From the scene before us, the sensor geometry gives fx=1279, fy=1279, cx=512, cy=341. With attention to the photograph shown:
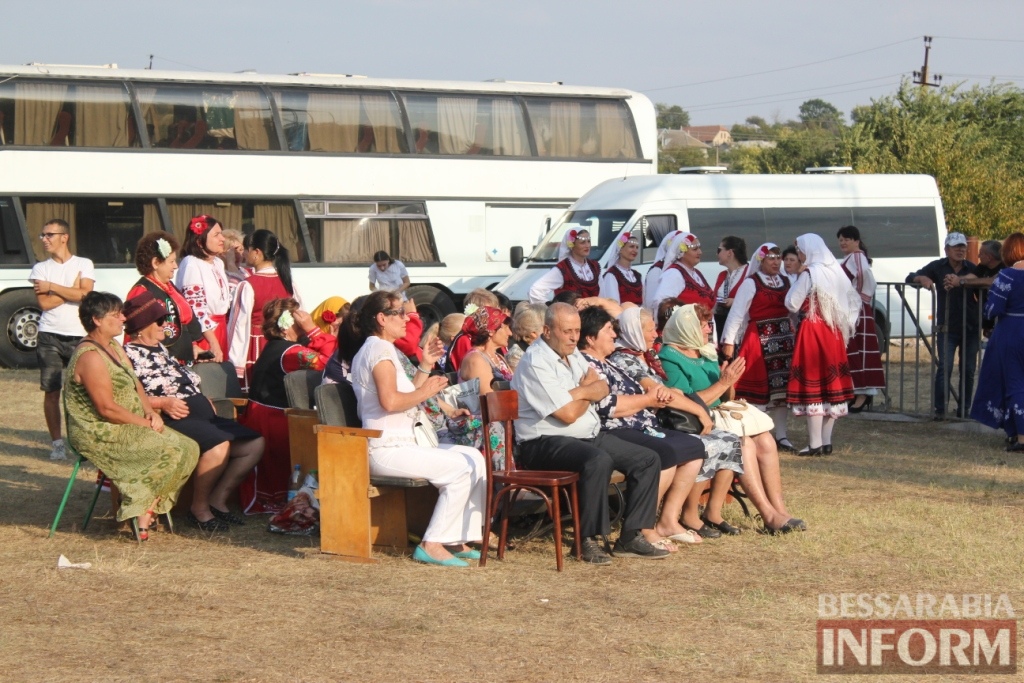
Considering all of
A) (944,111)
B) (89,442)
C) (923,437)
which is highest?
(944,111)

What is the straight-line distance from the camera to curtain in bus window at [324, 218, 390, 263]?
65.3ft

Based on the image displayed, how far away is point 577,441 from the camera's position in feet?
22.3

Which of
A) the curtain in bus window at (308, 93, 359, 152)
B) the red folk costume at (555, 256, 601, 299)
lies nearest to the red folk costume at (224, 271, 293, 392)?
the red folk costume at (555, 256, 601, 299)

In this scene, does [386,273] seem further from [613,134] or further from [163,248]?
[163,248]

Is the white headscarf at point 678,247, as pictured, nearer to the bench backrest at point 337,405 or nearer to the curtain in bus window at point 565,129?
the bench backrest at point 337,405

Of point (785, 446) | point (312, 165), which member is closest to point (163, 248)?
point (785, 446)

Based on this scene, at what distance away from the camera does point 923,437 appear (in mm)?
11320

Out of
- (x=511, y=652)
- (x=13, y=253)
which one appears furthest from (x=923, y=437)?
(x=13, y=253)

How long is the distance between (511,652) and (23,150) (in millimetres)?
15127

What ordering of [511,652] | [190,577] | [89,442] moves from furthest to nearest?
[89,442], [190,577], [511,652]

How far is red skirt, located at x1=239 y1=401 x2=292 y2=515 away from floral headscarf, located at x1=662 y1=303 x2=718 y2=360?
96.1 inches

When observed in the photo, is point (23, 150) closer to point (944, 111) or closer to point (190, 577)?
point (190, 577)

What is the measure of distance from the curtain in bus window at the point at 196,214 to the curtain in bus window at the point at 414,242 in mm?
2549

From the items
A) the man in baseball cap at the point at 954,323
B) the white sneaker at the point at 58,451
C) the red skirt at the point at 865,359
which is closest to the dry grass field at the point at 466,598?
the white sneaker at the point at 58,451
